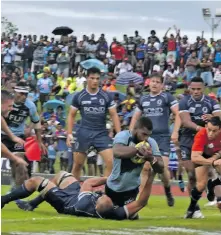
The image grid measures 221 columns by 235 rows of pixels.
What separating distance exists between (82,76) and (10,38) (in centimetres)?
708

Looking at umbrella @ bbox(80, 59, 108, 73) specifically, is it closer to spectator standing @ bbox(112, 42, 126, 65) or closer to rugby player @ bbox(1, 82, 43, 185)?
spectator standing @ bbox(112, 42, 126, 65)

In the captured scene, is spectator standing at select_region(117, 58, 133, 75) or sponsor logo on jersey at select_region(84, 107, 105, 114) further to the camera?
spectator standing at select_region(117, 58, 133, 75)

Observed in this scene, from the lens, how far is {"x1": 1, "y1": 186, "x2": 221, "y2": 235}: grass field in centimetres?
1041

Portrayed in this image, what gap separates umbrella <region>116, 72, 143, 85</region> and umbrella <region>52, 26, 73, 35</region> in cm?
668

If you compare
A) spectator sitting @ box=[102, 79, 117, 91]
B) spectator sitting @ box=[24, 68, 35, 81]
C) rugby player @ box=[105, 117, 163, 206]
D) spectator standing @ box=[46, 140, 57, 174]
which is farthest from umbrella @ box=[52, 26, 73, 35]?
rugby player @ box=[105, 117, 163, 206]

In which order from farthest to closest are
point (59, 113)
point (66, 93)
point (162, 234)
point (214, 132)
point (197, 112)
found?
1. point (66, 93)
2. point (59, 113)
3. point (197, 112)
4. point (214, 132)
5. point (162, 234)

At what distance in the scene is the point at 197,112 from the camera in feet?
47.3

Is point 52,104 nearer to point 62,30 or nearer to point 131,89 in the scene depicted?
point 131,89

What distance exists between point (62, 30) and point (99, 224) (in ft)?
103

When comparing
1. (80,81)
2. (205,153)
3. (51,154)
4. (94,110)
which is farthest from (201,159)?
(80,81)

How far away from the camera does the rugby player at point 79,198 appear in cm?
1183

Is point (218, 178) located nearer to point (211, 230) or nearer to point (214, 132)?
point (214, 132)

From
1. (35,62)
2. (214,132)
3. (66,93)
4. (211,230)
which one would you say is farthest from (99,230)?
(35,62)

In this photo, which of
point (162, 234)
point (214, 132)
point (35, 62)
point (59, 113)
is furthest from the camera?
point (35, 62)
